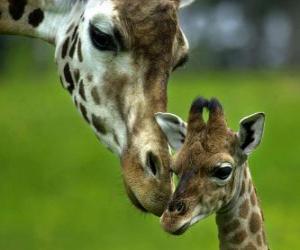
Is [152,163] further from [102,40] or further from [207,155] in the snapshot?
[102,40]

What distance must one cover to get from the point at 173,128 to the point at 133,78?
21.9 inches

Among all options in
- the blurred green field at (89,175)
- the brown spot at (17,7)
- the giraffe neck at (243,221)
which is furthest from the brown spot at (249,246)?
the blurred green field at (89,175)

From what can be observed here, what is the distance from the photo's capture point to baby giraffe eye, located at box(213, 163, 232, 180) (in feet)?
33.2

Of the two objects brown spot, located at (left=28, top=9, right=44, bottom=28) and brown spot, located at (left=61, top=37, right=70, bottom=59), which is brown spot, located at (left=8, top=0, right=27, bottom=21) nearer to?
brown spot, located at (left=28, top=9, right=44, bottom=28)

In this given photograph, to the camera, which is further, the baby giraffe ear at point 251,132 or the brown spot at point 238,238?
the brown spot at point 238,238

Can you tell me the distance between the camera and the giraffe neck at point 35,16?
443 inches

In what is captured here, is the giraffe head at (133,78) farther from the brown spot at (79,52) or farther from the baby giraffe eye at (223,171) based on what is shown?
the baby giraffe eye at (223,171)

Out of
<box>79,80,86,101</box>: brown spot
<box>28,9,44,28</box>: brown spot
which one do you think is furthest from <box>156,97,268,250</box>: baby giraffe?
<box>28,9,44,28</box>: brown spot

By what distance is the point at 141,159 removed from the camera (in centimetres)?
1040

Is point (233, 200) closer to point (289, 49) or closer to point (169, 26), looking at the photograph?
point (169, 26)

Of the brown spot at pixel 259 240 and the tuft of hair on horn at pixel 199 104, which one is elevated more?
the tuft of hair on horn at pixel 199 104

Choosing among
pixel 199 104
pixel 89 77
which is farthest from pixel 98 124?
pixel 199 104

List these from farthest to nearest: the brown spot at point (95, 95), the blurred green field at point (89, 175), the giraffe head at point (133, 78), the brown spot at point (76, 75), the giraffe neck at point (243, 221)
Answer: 1. the blurred green field at point (89, 175)
2. the brown spot at point (76, 75)
3. the brown spot at point (95, 95)
4. the giraffe neck at point (243, 221)
5. the giraffe head at point (133, 78)

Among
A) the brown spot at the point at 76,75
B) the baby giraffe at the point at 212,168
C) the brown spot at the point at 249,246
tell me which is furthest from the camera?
the brown spot at the point at 76,75
